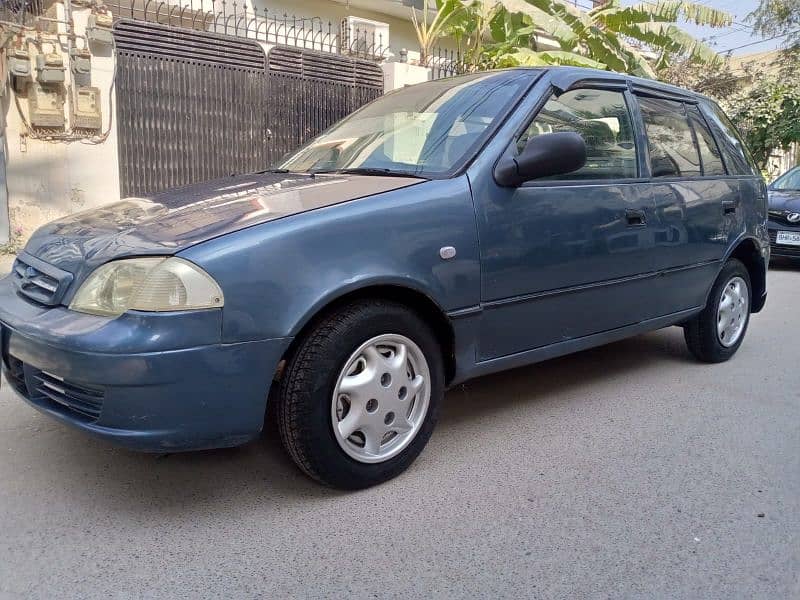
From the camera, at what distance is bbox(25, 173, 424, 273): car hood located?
2615 millimetres

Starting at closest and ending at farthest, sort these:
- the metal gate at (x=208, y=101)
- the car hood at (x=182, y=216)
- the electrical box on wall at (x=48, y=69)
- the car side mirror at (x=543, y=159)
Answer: the car hood at (x=182, y=216)
the car side mirror at (x=543, y=159)
the electrical box on wall at (x=48, y=69)
the metal gate at (x=208, y=101)

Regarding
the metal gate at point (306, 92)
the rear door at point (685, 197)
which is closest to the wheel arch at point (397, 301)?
the rear door at point (685, 197)

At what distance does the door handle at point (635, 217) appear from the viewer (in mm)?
3875

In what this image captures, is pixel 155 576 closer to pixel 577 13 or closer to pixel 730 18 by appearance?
pixel 577 13

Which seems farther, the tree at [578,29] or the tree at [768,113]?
the tree at [768,113]

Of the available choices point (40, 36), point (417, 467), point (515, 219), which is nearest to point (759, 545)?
point (417, 467)

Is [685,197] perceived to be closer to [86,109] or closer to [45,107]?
[86,109]

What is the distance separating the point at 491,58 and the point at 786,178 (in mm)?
5119

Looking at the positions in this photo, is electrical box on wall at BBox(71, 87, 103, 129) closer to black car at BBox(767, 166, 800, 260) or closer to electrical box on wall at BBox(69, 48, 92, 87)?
electrical box on wall at BBox(69, 48, 92, 87)

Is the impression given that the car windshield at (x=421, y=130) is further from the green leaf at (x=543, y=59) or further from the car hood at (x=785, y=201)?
the car hood at (x=785, y=201)

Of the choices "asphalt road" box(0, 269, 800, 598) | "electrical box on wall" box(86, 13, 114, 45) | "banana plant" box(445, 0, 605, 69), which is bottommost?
"asphalt road" box(0, 269, 800, 598)

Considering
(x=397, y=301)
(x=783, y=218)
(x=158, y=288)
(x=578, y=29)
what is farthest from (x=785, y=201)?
(x=158, y=288)

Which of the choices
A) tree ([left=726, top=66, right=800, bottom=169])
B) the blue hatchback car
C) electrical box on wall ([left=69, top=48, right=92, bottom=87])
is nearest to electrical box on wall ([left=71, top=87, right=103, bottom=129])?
electrical box on wall ([left=69, top=48, right=92, bottom=87])

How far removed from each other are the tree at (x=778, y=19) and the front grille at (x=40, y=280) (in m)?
20.9
